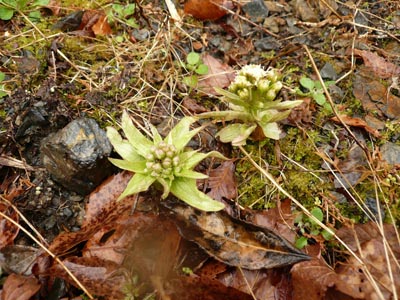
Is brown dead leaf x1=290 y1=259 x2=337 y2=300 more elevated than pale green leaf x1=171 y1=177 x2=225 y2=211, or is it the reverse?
pale green leaf x1=171 y1=177 x2=225 y2=211

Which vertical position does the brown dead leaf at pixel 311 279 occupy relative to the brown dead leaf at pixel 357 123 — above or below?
below

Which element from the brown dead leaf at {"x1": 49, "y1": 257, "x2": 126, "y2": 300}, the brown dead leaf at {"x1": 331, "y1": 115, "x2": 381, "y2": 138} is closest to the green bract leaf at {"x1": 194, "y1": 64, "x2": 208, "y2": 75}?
the brown dead leaf at {"x1": 331, "y1": 115, "x2": 381, "y2": 138}

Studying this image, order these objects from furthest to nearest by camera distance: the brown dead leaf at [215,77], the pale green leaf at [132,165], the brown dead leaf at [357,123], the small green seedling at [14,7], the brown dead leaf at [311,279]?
the small green seedling at [14,7]
the brown dead leaf at [215,77]
the brown dead leaf at [357,123]
the pale green leaf at [132,165]
the brown dead leaf at [311,279]

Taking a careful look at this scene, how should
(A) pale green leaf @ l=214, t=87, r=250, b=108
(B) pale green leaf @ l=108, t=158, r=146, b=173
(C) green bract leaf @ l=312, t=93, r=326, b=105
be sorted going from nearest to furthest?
(B) pale green leaf @ l=108, t=158, r=146, b=173 → (A) pale green leaf @ l=214, t=87, r=250, b=108 → (C) green bract leaf @ l=312, t=93, r=326, b=105

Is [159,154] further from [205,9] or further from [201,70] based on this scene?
[205,9]

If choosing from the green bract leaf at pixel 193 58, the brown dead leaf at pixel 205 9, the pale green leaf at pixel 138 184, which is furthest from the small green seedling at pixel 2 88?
the brown dead leaf at pixel 205 9

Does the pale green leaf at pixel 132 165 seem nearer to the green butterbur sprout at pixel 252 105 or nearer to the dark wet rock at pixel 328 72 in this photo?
the green butterbur sprout at pixel 252 105

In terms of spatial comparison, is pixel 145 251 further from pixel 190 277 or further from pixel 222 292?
pixel 222 292

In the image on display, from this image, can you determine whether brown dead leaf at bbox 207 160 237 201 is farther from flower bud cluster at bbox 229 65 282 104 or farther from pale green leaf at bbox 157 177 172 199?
flower bud cluster at bbox 229 65 282 104
